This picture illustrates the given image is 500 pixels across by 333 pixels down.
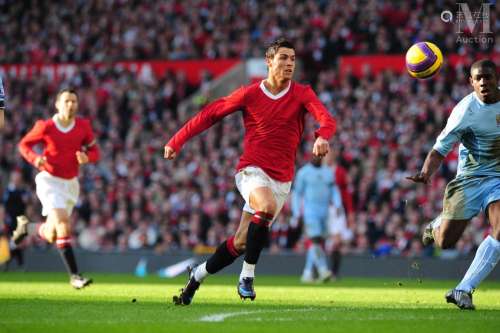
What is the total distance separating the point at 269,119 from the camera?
10094 millimetres

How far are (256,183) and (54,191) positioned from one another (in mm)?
5093

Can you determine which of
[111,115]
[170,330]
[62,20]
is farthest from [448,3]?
[170,330]

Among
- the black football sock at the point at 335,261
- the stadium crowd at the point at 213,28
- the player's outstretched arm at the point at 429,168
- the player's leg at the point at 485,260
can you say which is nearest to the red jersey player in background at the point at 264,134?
the player's outstretched arm at the point at 429,168

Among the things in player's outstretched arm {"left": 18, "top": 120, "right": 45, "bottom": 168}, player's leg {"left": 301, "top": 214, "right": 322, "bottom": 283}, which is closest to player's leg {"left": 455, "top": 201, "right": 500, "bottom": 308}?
player's outstretched arm {"left": 18, "top": 120, "right": 45, "bottom": 168}

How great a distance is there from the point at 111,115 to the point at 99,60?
3679 millimetres

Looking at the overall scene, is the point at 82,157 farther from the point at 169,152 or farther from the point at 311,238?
the point at 311,238

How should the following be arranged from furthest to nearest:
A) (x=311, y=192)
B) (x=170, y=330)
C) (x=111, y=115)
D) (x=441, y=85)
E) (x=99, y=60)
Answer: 1. (x=99, y=60)
2. (x=111, y=115)
3. (x=441, y=85)
4. (x=311, y=192)
5. (x=170, y=330)

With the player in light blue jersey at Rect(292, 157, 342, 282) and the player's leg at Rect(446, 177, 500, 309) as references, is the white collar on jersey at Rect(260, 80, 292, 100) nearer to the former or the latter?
the player's leg at Rect(446, 177, 500, 309)

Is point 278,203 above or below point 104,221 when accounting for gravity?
above

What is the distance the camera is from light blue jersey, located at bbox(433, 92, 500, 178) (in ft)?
32.1

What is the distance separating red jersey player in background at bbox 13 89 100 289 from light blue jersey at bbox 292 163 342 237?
513 centimetres

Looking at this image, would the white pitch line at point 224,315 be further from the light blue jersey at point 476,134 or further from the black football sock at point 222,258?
the light blue jersey at point 476,134

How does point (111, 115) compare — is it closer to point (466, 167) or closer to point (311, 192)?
point (311, 192)

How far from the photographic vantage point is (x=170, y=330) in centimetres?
762
